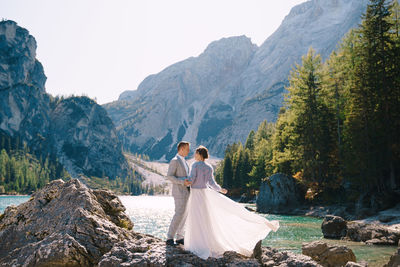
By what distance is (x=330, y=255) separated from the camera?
38.3ft

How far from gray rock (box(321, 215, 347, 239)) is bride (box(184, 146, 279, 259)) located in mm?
14415

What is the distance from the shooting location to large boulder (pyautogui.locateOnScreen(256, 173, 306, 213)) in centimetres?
4506

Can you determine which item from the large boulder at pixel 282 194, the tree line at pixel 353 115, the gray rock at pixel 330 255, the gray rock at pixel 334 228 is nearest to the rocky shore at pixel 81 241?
the gray rock at pixel 330 255

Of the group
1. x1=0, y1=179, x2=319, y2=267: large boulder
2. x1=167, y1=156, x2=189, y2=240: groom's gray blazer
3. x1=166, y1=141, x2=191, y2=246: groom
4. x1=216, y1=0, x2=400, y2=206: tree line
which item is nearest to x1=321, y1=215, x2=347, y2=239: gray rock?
x1=216, y1=0, x2=400, y2=206: tree line

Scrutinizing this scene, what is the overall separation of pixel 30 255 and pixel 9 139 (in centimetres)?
21761

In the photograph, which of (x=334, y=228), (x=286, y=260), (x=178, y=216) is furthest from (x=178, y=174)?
(x=334, y=228)

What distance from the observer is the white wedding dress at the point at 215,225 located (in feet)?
25.8

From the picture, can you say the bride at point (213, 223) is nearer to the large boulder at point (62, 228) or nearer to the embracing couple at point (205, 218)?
the embracing couple at point (205, 218)

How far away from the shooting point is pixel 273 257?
8227 mm

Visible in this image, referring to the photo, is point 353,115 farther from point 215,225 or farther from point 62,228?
point 62,228

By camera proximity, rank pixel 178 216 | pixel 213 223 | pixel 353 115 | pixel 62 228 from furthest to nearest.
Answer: pixel 353 115 → pixel 178 216 → pixel 213 223 → pixel 62 228

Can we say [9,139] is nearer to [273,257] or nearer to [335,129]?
[335,129]

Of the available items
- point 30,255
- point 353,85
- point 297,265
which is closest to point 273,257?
point 297,265

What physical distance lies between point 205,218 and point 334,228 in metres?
16.3
